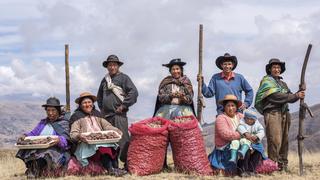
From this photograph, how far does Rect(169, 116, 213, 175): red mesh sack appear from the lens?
9.56 meters

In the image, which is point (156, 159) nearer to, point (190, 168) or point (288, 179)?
point (190, 168)

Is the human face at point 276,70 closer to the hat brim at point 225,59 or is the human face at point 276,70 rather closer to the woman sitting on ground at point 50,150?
the hat brim at point 225,59

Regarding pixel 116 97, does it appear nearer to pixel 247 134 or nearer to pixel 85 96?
pixel 85 96

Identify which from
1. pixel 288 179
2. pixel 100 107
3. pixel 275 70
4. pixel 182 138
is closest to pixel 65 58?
pixel 100 107

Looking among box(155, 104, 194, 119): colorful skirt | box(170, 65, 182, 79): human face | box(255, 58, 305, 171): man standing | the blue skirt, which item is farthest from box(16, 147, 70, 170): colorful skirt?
box(255, 58, 305, 171): man standing

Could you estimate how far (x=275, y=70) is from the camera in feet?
33.0

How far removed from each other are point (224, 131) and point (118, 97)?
222 centimetres

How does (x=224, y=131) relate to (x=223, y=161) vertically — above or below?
above

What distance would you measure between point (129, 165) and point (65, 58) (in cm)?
344

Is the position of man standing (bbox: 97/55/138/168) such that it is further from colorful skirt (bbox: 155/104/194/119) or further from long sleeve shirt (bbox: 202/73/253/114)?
long sleeve shirt (bbox: 202/73/253/114)

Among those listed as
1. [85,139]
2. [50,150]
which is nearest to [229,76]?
[85,139]

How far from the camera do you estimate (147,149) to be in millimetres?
9594

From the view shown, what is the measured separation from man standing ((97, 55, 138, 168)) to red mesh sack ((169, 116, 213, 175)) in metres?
1.06

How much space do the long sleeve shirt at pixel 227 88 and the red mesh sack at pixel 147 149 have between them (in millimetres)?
1131
